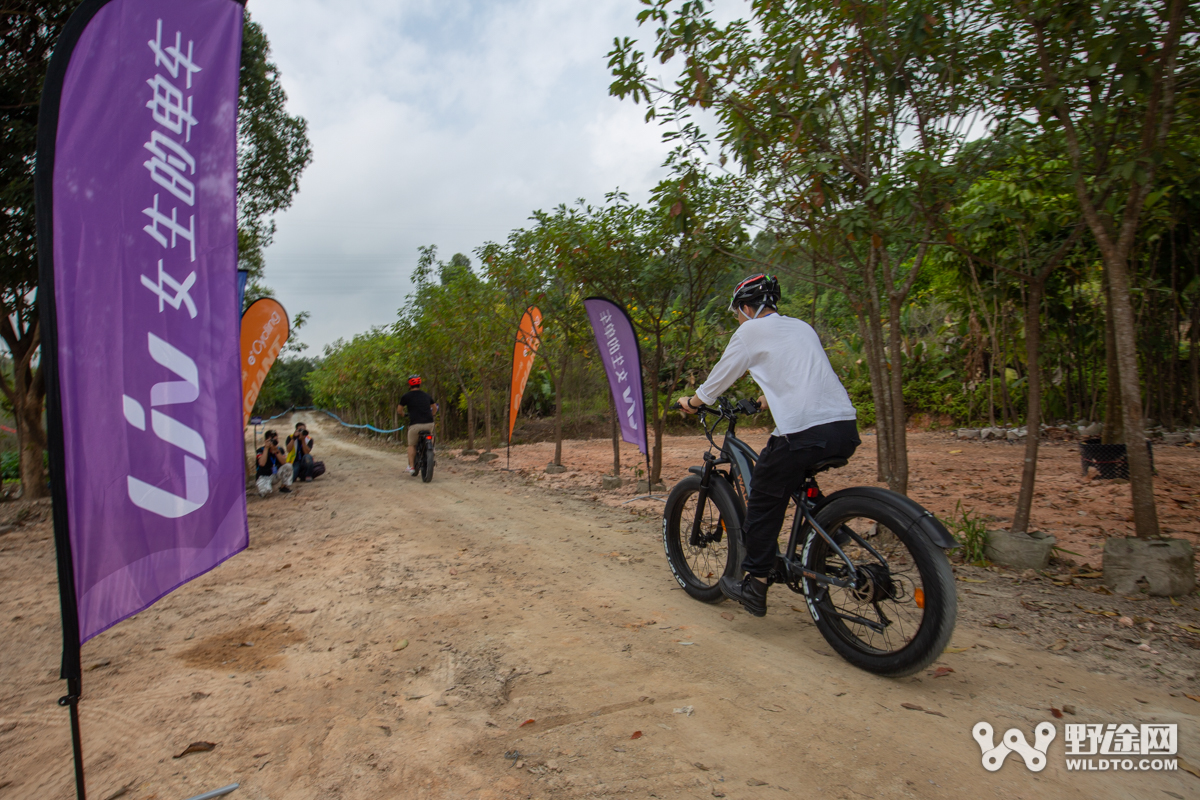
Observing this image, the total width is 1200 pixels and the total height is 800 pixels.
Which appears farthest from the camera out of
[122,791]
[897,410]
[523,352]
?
[523,352]

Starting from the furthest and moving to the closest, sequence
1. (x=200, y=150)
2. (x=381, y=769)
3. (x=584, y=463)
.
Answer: (x=584, y=463), (x=200, y=150), (x=381, y=769)

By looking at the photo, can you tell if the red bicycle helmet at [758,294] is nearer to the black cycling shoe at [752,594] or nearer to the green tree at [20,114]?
the black cycling shoe at [752,594]

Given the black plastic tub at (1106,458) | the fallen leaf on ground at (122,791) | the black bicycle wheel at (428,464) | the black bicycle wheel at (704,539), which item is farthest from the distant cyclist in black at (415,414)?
the black plastic tub at (1106,458)

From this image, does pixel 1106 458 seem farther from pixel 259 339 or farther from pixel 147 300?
pixel 259 339

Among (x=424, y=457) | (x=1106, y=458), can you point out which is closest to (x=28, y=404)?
(x=424, y=457)

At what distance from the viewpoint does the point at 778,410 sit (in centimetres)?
330

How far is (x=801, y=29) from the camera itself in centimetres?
558

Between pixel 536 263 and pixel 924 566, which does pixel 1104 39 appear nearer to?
pixel 924 566

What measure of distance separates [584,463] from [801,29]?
10254mm

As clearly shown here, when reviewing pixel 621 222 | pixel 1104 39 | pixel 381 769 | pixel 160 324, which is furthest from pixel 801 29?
pixel 381 769

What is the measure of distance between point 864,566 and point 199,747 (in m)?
2.88

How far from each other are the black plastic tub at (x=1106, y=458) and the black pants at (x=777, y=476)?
6.65 meters

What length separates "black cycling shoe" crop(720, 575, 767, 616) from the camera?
3496 millimetres

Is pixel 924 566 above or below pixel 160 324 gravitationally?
below
